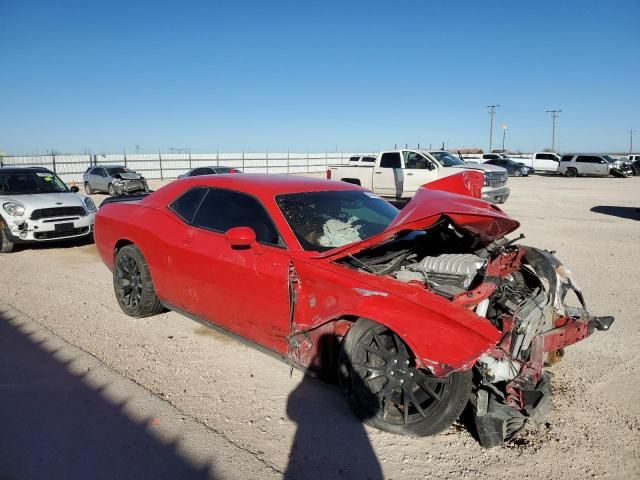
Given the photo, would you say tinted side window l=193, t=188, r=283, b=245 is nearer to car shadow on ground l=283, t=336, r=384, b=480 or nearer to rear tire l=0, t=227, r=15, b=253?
car shadow on ground l=283, t=336, r=384, b=480

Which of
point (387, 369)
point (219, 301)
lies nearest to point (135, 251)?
point (219, 301)

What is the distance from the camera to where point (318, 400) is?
11.1 ft

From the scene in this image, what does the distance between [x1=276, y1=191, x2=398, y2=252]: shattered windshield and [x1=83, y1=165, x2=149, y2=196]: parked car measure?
18.5 metres

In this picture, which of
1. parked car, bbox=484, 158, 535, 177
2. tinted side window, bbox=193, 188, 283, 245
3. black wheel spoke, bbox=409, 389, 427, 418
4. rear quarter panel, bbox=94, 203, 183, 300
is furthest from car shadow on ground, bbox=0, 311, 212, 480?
parked car, bbox=484, 158, 535, 177

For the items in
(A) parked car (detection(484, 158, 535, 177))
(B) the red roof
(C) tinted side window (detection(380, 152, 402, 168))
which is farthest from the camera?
(A) parked car (detection(484, 158, 535, 177))

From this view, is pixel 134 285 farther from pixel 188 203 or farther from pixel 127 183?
pixel 127 183

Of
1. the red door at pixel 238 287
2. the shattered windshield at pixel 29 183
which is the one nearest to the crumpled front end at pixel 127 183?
the shattered windshield at pixel 29 183

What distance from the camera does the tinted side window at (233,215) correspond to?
3.66 m

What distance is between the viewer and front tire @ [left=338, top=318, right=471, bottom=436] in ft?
9.06

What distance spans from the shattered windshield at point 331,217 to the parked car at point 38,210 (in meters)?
6.32

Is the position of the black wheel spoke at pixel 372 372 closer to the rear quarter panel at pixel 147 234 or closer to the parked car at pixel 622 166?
the rear quarter panel at pixel 147 234

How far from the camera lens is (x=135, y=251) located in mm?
Result: 4832

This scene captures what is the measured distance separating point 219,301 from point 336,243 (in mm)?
1075

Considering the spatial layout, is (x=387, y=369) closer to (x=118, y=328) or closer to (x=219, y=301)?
(x=219, y=301)
